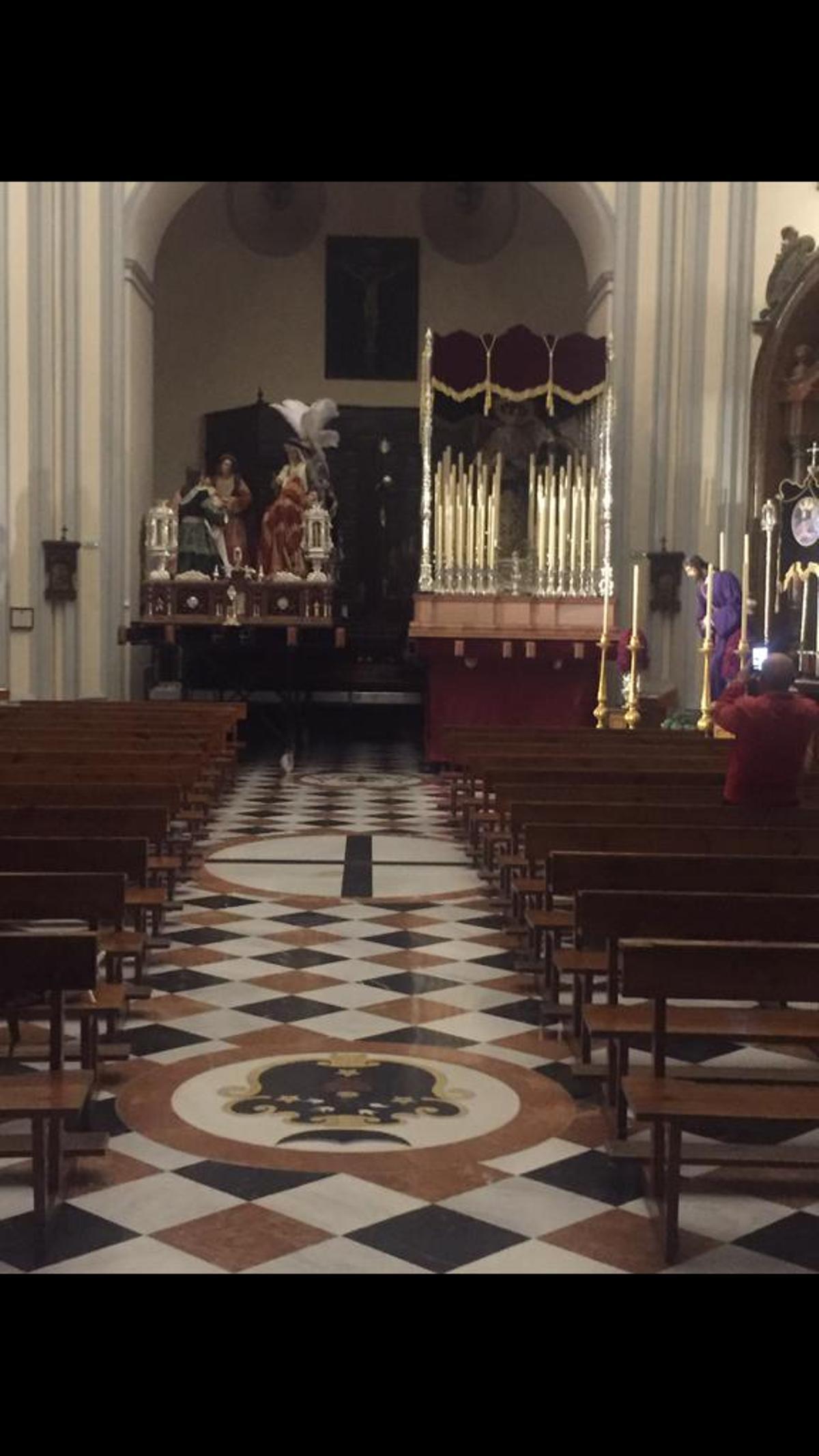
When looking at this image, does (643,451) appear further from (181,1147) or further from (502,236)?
(181,1147)

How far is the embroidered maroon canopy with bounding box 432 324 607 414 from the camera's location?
16422mm

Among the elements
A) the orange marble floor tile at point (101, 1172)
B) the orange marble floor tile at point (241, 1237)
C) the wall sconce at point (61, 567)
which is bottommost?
the orange marble floor tile at point (101, 1172)

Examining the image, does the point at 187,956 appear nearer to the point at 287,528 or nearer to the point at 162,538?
the point at 162,538

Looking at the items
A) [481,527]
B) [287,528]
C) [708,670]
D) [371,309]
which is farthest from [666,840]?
[371,309]

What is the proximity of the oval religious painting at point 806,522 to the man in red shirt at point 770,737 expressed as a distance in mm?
9053

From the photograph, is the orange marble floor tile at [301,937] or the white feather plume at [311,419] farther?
the white feather plume at [311,419]

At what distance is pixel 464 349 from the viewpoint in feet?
53.9

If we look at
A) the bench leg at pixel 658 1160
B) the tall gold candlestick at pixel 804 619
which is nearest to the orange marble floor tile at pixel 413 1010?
the bench leg at pixel 658 1160

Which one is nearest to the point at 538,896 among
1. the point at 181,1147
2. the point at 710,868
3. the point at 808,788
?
the point at 808,788

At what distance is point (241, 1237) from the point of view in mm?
4062

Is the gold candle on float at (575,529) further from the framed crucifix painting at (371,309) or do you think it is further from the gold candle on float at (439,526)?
the framed crucifix painting at (371,309)

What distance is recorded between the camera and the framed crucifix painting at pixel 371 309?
22.8 metres

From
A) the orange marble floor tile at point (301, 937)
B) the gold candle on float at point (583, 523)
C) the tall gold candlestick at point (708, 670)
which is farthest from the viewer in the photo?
the gold candle on float at point (583, 523)

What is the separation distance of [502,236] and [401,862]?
15.1 m
